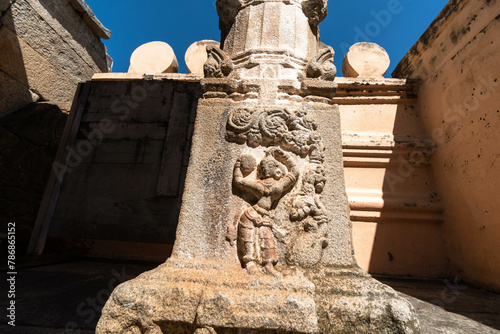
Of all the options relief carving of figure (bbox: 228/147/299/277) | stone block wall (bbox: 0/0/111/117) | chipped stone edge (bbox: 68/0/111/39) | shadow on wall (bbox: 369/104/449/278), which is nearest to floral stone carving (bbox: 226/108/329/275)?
relief carving of figure (bbox: 228/147/299/277)

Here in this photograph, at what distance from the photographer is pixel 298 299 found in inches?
42.3

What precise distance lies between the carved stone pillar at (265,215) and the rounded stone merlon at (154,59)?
9.18ft

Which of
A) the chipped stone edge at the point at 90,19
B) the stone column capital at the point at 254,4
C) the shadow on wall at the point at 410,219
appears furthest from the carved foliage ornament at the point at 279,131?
the chipped stone edge at the point at 90,19

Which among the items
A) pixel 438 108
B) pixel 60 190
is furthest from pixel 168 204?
pixel 438 108

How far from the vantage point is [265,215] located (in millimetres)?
1364

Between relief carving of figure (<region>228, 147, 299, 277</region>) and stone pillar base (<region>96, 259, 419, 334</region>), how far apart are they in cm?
12

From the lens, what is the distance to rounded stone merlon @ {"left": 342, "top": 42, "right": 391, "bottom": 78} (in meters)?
3.90

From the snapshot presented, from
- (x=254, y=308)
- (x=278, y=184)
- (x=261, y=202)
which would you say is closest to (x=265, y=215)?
(x=261, y=202)

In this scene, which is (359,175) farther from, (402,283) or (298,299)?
(298,299)

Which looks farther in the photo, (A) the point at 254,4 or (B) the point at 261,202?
(A) the point at 254,4

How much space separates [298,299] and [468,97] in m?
2.76

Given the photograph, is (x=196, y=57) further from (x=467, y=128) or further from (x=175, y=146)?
(x=467, y=128)

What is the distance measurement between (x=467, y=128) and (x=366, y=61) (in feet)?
6.47

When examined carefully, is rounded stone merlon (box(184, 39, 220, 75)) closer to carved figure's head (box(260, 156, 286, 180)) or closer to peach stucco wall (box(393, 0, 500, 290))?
peach stucco wall (box(393, 0, 500, 290))
